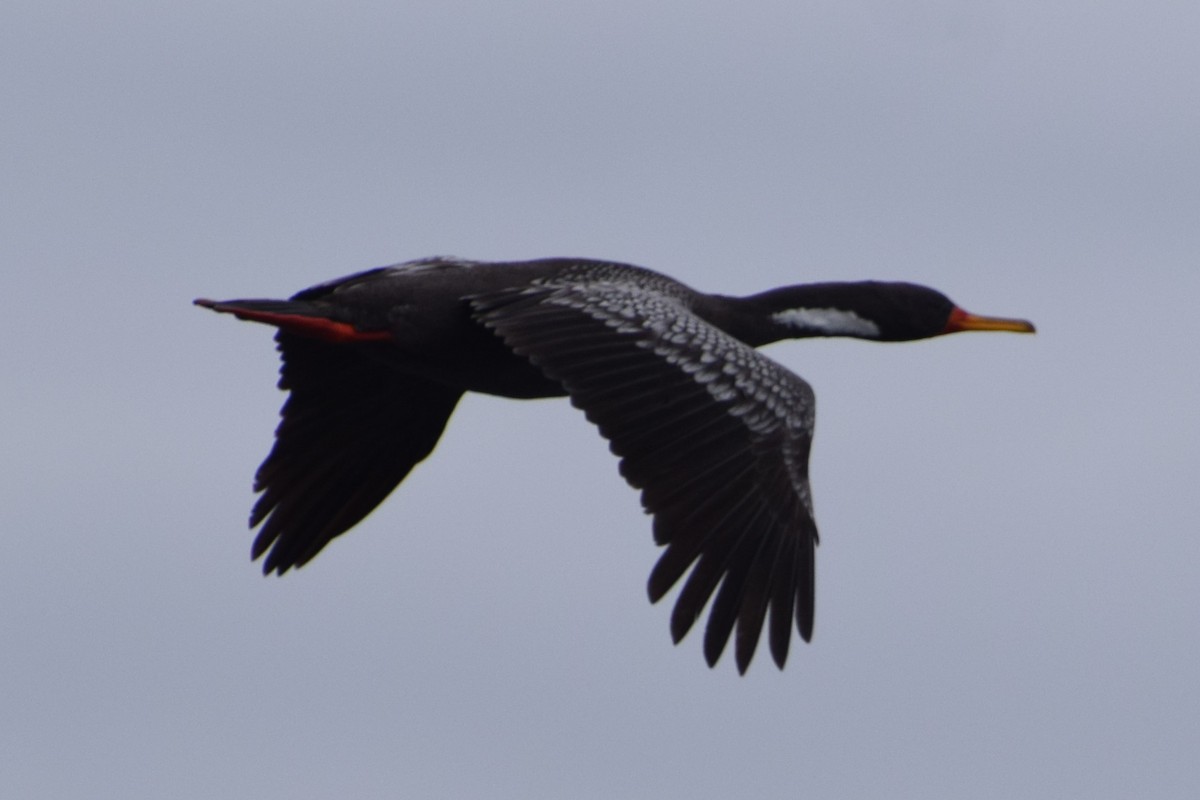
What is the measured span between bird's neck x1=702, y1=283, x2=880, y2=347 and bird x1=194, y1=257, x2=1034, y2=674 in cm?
1

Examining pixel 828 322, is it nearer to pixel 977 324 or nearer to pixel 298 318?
pixel 977 324

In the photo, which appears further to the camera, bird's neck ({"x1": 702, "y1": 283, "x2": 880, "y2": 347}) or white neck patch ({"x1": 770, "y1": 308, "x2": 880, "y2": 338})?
white neck patch ({"x1": 770, "y1": 308, "x2": 880, "y2": 338})

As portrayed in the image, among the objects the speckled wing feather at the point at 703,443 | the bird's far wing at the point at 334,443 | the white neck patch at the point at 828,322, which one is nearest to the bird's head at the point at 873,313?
the white neck patch at the point at 828,322

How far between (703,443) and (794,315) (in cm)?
258

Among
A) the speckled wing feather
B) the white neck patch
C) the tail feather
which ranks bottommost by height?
the speckled wing feather

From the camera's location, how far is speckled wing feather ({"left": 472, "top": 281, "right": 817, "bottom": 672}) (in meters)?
13.9

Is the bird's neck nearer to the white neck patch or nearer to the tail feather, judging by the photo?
the white neck patch

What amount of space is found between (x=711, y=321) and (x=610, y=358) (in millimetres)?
1828

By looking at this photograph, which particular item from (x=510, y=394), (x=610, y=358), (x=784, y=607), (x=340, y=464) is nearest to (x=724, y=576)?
(x=784, y=607)

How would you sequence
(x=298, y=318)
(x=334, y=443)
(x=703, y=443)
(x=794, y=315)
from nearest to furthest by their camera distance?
(x=703, y=443) < (x=298, y=318) < (x=794, y=315) < (x=334, y=443)

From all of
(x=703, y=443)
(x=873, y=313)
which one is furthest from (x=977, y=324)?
(x=703, y=443)

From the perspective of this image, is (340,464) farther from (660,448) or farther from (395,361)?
(660,448)

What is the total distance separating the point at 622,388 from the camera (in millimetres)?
14273

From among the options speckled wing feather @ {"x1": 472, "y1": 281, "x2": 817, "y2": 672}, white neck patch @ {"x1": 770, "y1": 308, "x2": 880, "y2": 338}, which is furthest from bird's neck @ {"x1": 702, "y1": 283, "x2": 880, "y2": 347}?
speckled wing feather @ {"x1": 472, "y1": 281, "x2": 817, "y2": 672}
